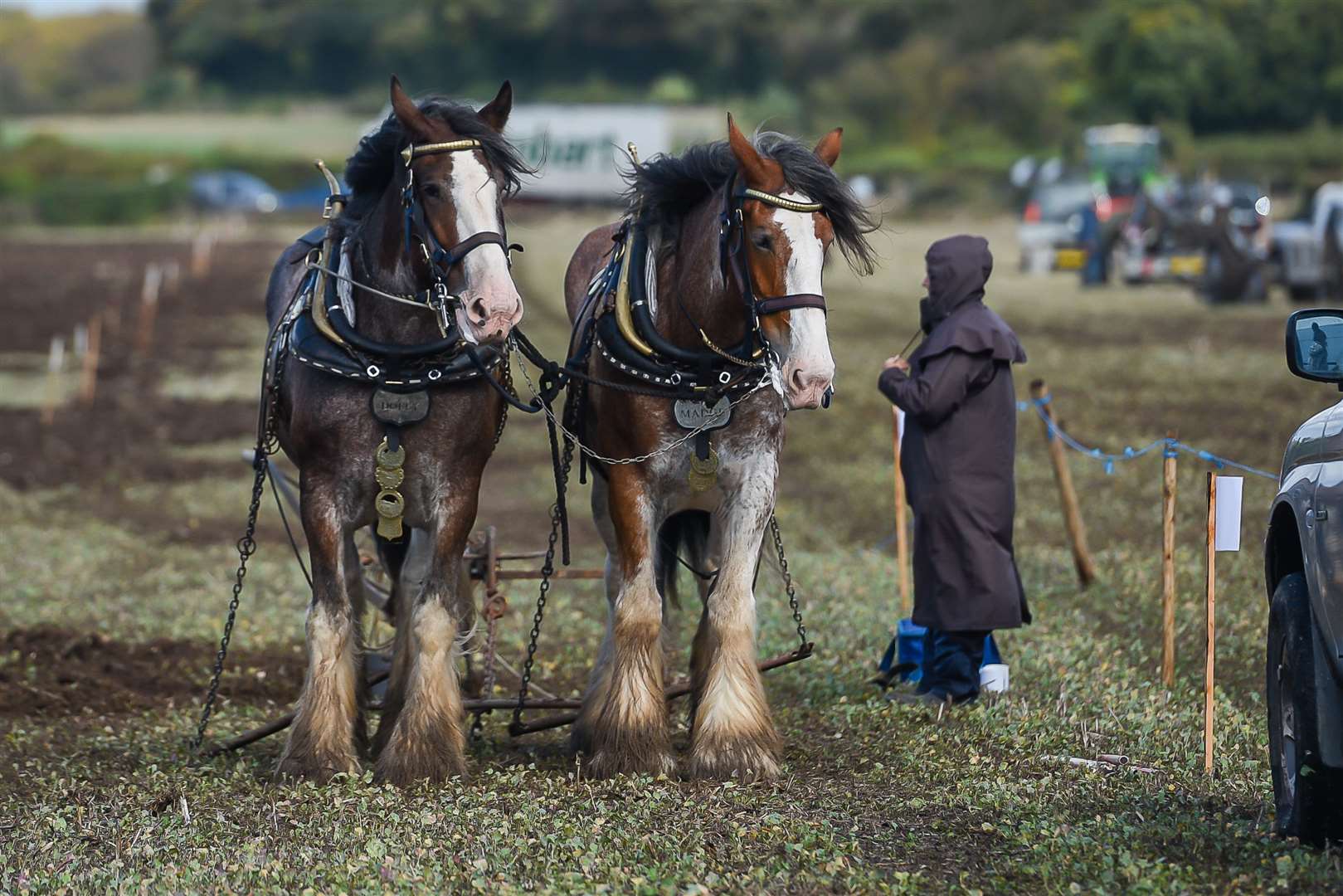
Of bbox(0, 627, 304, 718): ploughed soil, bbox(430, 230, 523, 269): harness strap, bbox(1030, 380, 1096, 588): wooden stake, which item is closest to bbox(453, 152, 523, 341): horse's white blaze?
bbox(430, 230, 523, 269): harness strap

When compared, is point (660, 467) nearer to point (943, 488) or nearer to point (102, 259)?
point (943, 488)

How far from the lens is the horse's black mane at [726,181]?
6.86m

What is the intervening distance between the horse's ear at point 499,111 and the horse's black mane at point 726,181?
0.61 m

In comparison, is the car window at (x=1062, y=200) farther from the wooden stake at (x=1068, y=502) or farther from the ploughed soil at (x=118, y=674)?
the ploughed soil at (x=118, y=674)

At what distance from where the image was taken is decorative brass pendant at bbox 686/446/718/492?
7238 millimetres

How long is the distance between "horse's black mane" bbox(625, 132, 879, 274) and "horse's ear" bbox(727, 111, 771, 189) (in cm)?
9

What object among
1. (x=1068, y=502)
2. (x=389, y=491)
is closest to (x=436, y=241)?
(x=389, y=491)

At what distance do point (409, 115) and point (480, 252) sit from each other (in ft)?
2.13

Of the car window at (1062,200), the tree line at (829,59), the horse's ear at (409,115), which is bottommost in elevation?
the horse's ear at (409,115)

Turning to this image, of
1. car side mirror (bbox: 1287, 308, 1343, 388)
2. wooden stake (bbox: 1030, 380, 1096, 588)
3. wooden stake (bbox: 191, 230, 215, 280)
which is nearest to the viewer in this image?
car side mirror (bbox: 1287, 308, 1343, 388)

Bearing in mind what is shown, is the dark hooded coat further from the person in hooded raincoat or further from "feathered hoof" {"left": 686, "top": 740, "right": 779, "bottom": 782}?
"feathered hoof" {"left": 686, "top": 740, "right": 779, "bottom": 782}

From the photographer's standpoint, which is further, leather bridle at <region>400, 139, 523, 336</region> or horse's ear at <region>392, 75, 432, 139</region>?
horse's ear at <region>392, 75, 432, 139</region>

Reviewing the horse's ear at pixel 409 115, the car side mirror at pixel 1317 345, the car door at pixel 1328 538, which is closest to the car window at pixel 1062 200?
the horse's ear at pixel 409 115

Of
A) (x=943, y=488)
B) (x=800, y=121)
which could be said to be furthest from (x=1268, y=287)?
(x=800, y=121)
